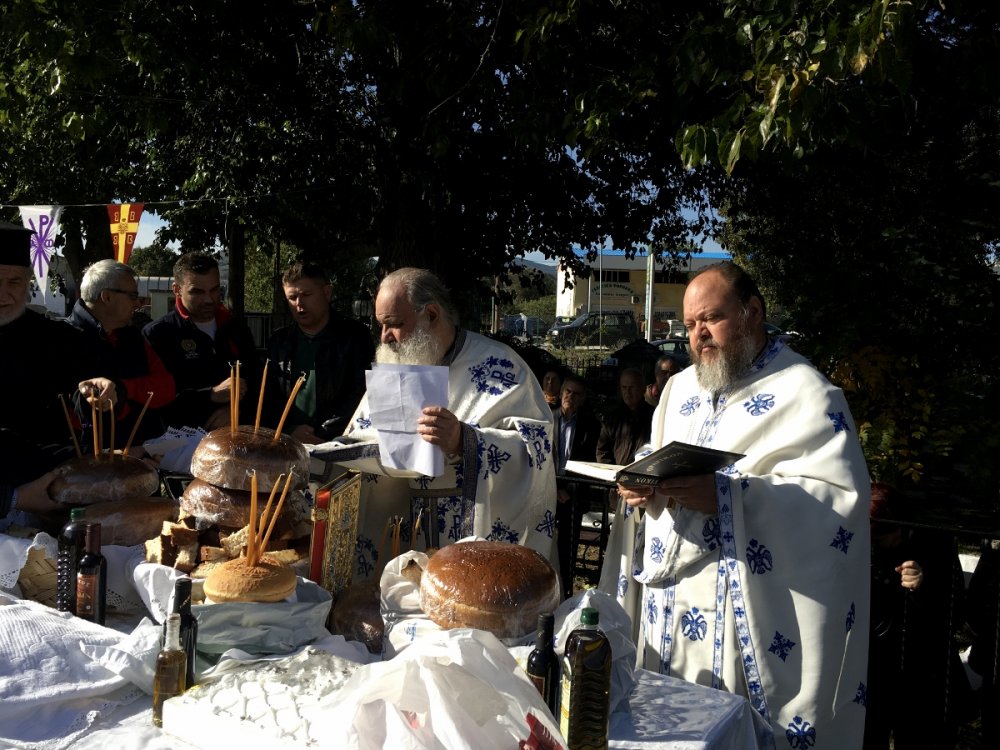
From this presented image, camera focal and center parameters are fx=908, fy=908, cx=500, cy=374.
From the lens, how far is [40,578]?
2.62 metres

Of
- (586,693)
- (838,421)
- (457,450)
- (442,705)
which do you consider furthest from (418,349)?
(442,705)

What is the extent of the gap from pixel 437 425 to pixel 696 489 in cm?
87

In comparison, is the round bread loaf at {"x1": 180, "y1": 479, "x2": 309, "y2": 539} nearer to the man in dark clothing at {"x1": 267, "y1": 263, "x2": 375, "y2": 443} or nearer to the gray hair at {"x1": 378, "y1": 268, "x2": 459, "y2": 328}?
the gray hair at {"x1": 378, "y1": 268, "x2": 459, "y2": 328}

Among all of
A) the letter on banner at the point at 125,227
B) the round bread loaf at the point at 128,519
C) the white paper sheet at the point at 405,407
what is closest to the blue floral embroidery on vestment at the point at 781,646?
the white paper sheet at the point at 405,407

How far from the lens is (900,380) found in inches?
250

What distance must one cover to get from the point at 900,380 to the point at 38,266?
9085 millimetres

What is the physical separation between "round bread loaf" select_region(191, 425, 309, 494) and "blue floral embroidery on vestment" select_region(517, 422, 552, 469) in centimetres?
95

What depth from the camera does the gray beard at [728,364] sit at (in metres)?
3.11

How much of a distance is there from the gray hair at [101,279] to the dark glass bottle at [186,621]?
2.80 m

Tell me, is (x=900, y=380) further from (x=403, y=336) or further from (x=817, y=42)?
(x=403, y=336)

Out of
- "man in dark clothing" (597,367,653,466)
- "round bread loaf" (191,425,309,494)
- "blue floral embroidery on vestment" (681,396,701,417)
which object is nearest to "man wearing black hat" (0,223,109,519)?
"round bread loaf" (191,425,309,494)

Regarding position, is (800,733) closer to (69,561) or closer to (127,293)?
(69,561)

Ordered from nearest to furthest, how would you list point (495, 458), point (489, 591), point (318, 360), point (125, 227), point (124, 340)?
point (489, 591) < point (495, 458) < point (124, 340) < point (318, 360) < point (125, 227)

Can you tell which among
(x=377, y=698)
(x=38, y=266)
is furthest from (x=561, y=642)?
(x=38, y=266)
